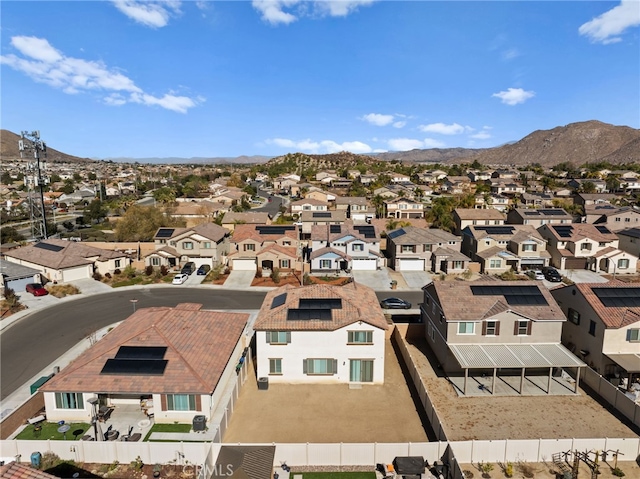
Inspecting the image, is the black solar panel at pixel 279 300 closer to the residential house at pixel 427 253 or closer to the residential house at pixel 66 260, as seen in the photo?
the residential house at pixel 427 253

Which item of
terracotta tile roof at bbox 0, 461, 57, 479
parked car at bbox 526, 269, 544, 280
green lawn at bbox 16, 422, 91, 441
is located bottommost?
green lawn at bbox 16, 422, 91, 441

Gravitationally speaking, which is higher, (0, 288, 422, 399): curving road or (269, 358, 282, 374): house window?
(269, 358, 282, 374): house window

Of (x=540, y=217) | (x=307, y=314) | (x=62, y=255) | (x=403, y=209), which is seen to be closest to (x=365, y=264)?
(x=307, y=314)

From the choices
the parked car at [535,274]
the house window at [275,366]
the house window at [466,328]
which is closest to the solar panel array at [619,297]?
the house window at [466,328]

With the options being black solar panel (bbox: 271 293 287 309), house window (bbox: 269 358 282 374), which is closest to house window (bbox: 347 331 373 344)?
house window (bbox: 269 358 282 374)

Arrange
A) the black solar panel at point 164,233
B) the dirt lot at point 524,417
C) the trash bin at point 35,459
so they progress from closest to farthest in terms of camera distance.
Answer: the trash bin at point 35,459 → the dirt lot at point 524,417 → the black solar panel at point 164,233

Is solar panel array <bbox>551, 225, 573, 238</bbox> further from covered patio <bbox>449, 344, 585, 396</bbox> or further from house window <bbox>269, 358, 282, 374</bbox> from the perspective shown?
house window <bbox>269, 358, 282, 374</bbox>

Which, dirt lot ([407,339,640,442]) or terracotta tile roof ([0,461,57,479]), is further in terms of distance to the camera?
dirt lot ([407,339,640,442])
